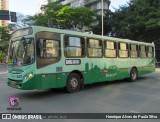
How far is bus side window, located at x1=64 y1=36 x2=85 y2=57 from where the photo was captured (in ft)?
36.1

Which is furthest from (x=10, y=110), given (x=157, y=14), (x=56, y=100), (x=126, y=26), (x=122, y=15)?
(x=122, y=15)

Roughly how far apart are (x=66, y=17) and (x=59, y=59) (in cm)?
3070

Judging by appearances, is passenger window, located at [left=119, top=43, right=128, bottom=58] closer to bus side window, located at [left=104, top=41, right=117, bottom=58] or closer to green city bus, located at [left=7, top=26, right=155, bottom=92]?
green city bus, located at [left=7, top=26, right=155, bottom=92]

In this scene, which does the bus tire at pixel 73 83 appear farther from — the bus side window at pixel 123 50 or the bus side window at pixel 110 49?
the bus side window at pixel 123 50

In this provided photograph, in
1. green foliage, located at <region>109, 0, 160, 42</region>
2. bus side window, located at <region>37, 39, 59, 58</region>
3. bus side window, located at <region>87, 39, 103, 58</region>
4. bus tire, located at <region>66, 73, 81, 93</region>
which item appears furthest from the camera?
green foliage, located at <region>109, 0, 160, 42</region>

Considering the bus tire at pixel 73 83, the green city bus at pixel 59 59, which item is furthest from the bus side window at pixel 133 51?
the bus tire at pixel 73 83

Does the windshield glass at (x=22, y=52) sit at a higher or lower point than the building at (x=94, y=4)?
lower

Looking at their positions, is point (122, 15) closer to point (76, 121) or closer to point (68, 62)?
point (68, 62)

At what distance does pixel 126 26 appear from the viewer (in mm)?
36812

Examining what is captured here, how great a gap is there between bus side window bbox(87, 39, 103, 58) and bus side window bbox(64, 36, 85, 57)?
1.59 feet

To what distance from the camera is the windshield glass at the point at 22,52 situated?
31.7 ft

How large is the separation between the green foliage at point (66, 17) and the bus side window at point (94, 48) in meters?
27.5

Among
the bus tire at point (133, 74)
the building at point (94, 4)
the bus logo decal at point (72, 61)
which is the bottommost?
the bus tire at point (133, 74)

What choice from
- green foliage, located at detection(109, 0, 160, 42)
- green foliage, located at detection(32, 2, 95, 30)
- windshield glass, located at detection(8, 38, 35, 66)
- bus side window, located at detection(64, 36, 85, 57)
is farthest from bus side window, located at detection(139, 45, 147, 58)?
green foliage, located at detection(32, 2, 95, 30)
